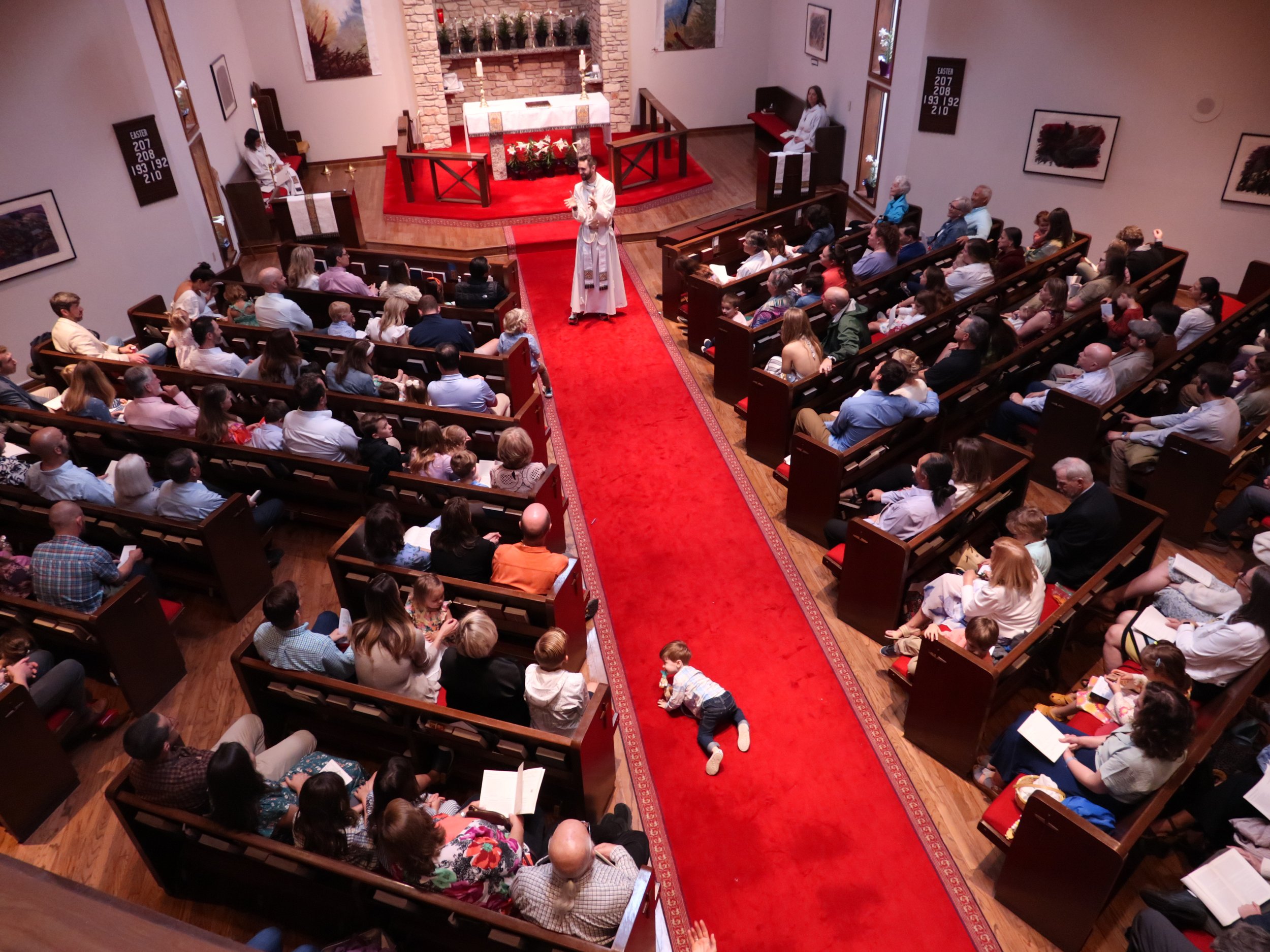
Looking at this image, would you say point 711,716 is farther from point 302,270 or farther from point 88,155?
point 88,155

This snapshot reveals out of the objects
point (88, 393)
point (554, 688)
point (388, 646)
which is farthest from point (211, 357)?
point (554, 688)

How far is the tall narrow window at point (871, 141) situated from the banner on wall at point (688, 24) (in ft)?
11.2

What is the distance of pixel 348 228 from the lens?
9.57 metres

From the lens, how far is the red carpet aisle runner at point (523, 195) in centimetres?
1055

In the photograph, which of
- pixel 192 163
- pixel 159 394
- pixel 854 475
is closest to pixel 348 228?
pixel 192 163

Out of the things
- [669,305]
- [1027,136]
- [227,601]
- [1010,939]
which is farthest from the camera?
[1027,136]

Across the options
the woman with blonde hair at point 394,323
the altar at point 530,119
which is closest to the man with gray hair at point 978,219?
the altar at point 530,119

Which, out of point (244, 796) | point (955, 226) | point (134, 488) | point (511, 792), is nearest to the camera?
point (244, 796)

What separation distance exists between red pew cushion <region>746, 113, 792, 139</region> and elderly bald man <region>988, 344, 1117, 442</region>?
7167mm

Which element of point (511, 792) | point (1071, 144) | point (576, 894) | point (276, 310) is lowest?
point (511, 792)

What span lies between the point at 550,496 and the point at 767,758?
1.90 metres

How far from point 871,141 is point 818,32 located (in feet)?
6.80

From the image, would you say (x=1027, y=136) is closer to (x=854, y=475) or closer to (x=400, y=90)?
(x=854, y=475)

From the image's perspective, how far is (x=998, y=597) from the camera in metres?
4.02
